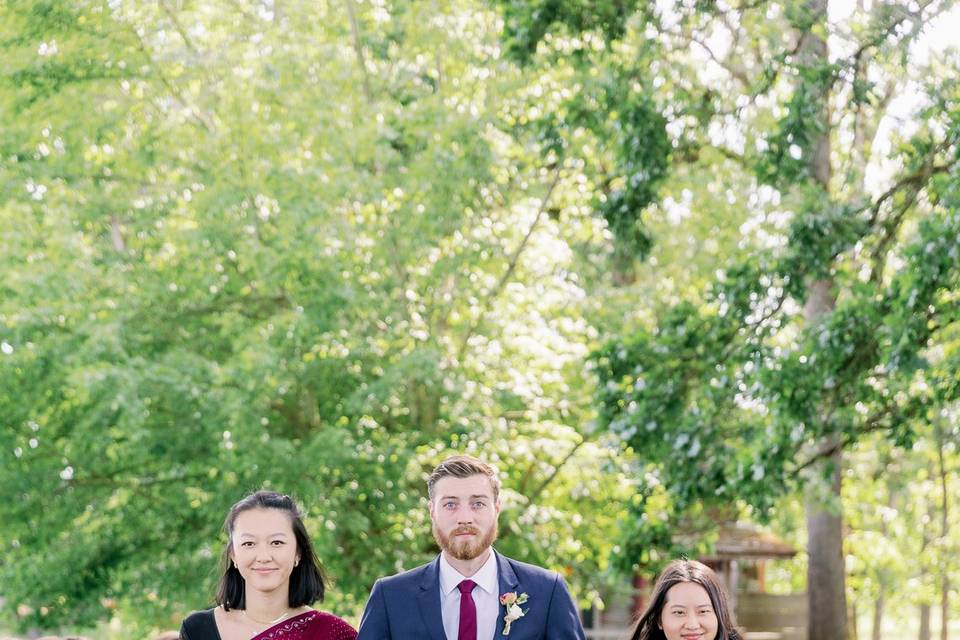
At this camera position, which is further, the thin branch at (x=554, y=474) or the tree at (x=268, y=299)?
the thin branch at (x=554, y=474)

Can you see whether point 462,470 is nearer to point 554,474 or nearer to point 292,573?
point 292,573

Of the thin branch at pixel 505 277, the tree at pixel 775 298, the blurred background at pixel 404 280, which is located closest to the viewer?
the tree at pixel 775 298

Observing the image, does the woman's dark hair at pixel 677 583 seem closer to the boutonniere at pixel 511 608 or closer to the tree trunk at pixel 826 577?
the boutonniere at pixel 511 608

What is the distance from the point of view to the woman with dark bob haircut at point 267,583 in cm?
547

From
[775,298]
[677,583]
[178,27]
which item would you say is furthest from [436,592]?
[178,27]

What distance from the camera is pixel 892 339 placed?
1200 centimetres

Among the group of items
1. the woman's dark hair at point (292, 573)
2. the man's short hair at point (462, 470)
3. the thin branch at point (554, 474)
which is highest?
the thin branch at point (554, 474)

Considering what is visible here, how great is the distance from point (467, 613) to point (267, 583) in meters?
0.73

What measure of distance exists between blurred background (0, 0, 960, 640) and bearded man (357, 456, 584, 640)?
7.76 m

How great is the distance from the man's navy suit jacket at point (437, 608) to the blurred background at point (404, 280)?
25.3ft

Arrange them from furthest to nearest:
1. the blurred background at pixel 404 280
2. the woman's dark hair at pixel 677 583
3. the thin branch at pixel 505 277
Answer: the thin branch at pixel 505 277, the blurred background at pixel 404 280, the woman's dark hair at pixel 677 583

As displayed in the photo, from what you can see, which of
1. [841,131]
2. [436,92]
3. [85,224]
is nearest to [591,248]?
[841,131]

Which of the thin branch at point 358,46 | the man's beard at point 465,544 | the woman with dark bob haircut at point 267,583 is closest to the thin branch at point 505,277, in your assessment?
the thin branch at point 358,46

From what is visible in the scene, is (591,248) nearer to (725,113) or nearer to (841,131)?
(841,131)
